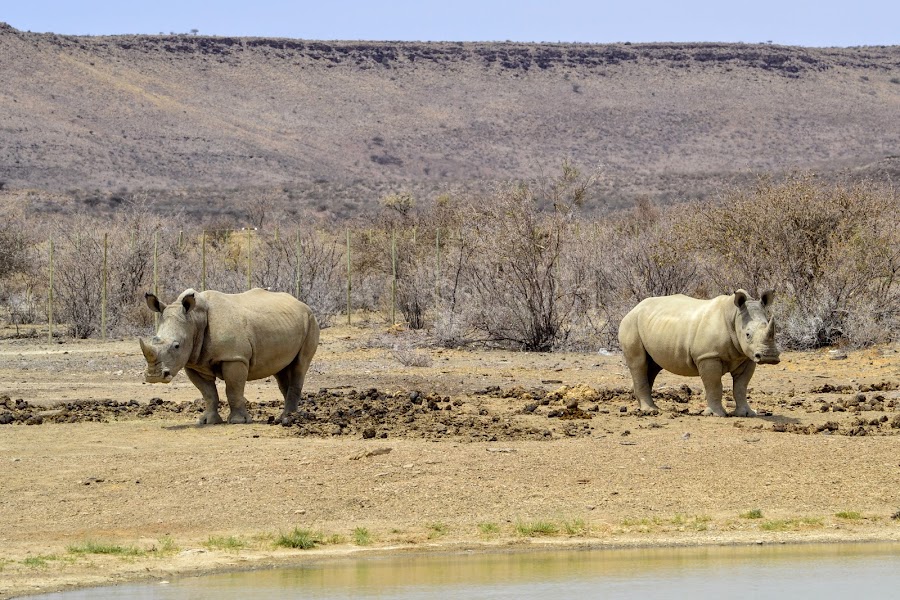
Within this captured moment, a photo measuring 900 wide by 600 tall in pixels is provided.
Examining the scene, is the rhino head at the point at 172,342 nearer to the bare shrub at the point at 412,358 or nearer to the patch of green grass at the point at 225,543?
the patch of green grass at the point at 225,543

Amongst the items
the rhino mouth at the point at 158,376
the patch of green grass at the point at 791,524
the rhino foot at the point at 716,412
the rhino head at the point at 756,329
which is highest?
the rhino head at the point at 756,329

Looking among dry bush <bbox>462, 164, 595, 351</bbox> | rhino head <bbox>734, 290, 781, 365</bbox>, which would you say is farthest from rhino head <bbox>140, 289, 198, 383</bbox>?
dry bush <bbox>462, 164, 595, 351</bbox>

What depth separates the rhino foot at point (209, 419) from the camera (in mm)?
14602

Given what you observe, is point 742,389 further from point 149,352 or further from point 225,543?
point 225,543

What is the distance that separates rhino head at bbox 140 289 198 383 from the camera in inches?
548

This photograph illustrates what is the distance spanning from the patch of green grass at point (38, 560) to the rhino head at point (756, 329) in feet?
24.0

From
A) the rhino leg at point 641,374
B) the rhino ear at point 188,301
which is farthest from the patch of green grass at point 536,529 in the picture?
the rhino leg at point 641,374

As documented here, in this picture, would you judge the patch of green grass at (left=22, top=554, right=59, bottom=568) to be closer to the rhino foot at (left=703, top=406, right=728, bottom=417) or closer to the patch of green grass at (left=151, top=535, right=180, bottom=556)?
the patch of green grass at (left=151, top=535, right=180, bottom=556)

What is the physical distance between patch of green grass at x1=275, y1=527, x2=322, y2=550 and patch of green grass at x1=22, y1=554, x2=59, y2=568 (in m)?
1.45

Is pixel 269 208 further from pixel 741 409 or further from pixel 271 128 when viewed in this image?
pixel 741 409

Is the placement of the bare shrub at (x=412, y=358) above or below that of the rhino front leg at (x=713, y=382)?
below

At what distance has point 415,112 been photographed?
111562 millimetres

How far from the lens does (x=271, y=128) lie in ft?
344

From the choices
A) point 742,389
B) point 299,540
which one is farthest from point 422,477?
point 742,389
